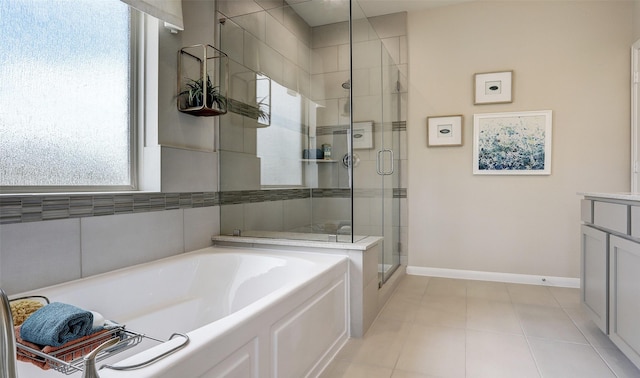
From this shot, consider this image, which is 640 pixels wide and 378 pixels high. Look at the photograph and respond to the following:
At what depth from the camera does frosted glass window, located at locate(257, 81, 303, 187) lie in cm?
265

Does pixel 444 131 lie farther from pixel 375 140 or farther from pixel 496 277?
pixel 496 277

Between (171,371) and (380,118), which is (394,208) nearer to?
(380,118)

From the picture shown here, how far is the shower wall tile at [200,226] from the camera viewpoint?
229 centimetres

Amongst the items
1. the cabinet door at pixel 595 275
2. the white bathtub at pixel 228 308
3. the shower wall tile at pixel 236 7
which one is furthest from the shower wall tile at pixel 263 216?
the cabinet door at pixel 595 275

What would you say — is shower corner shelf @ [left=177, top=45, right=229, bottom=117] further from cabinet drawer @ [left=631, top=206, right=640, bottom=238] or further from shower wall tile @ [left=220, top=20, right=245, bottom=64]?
cabinet drawer @ [left=631, top=206, right=640, bottom=238]

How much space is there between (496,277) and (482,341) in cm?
148

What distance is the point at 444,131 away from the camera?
355cm

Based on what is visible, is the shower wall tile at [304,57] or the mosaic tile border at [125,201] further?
the shower wall tile at [304,57]

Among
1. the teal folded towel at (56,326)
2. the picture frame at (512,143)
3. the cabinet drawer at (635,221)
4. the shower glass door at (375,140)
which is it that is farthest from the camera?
the picture frame at (512,143)

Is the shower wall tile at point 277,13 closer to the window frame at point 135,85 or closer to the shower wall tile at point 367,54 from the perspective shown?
the shower wall tile at point 367,54

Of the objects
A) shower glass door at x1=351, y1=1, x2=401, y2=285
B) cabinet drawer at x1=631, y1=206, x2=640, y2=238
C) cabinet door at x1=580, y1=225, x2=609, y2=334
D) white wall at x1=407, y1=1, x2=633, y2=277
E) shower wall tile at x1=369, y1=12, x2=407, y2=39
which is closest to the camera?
cabinet drawer at x1=631, y1=206, x2=640, y2=238

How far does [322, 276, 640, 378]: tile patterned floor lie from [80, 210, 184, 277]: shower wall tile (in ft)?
3.75

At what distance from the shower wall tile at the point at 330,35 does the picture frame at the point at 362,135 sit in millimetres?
571

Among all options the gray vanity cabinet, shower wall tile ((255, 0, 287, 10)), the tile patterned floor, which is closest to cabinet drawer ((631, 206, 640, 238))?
the gray vanity cabinet
